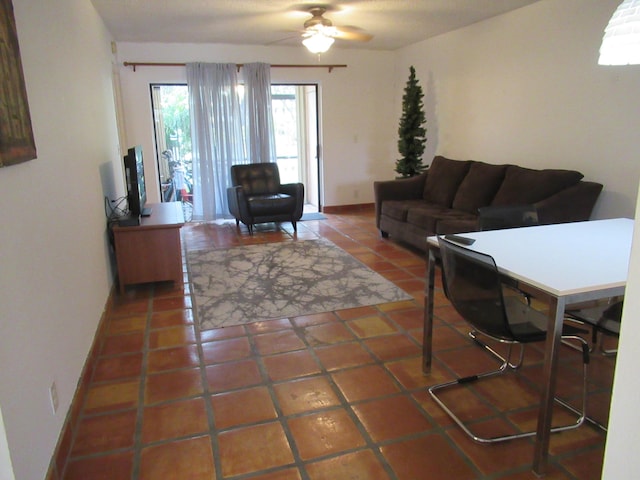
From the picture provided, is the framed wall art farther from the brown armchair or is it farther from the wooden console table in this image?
the brown armchair

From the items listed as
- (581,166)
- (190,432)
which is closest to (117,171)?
(190,432)

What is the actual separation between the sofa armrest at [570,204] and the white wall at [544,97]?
175 mm

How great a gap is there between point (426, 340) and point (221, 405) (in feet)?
3.74

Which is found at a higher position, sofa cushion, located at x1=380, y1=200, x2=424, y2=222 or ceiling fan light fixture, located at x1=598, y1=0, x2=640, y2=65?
ceiling fan light fixture, located at x1=598, y1=0, x2=640, y2=65

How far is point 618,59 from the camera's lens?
69.9 inches

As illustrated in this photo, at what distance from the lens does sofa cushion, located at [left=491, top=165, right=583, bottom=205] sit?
12.4ft

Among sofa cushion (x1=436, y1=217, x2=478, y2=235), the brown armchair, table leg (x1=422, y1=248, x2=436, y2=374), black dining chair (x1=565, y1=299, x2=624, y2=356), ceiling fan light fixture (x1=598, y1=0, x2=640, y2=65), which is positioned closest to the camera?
ceiling fan light fixture (x1=598, y1=0, x2=640, y2=65)

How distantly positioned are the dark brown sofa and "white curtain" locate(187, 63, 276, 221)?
210 centimetres

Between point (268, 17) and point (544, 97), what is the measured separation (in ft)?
9.35

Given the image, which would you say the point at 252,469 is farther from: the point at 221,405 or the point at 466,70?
the point at 466,70

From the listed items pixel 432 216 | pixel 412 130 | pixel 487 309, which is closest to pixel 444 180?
pixel 432 216

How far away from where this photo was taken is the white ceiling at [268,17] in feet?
13.7

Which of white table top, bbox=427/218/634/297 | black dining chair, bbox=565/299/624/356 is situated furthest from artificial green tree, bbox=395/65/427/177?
black dining chair, bbox=565/299/624/356

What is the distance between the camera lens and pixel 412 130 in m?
5.90
